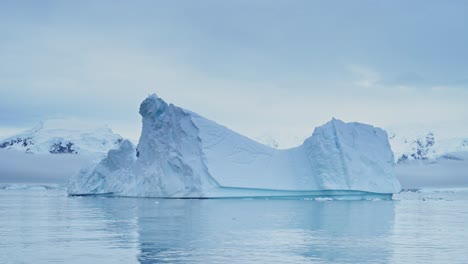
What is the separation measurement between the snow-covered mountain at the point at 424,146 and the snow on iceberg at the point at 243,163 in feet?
289

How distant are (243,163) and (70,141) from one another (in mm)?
75834

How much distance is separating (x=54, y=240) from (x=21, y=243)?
2.39 feet

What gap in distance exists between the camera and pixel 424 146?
133 meters

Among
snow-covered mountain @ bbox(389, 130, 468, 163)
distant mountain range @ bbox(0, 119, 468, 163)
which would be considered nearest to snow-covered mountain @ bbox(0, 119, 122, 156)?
distant mountain range @ bbox(0, 119, 468, 163)

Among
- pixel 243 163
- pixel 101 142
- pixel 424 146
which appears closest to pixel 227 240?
pixel 243 163

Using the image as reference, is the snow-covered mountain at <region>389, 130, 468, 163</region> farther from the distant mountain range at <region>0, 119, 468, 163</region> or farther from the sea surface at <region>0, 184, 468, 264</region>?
the sea surface at <region>0, 184, 468, 264</region>

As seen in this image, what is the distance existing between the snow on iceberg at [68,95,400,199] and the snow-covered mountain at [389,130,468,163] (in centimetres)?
8811

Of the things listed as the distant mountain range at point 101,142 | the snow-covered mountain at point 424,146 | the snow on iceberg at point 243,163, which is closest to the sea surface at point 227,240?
the snow on iceberg at point 243,163

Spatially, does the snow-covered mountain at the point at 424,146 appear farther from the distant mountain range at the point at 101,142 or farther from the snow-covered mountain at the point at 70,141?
the snow-covered mountain at the point at 70,141

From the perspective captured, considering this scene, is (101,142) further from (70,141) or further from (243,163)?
(243,163)

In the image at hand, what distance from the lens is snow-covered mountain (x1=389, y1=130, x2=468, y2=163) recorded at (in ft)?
396

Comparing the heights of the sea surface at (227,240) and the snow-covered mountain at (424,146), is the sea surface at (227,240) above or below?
below

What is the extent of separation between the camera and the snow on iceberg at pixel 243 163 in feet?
97.7

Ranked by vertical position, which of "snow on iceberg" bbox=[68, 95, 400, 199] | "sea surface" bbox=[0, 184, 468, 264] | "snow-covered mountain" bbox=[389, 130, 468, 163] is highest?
"snow-covered mountain" bbox=[389, 130, 468, 163]
